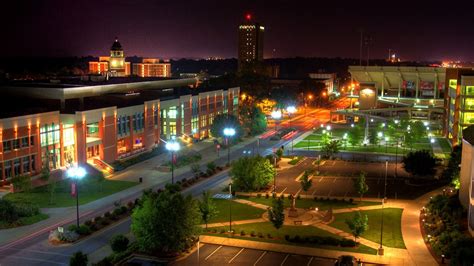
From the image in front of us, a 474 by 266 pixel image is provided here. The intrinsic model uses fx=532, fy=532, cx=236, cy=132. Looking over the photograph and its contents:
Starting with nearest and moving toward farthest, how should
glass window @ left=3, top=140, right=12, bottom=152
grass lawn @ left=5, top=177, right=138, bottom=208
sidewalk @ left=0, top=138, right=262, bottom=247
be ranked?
sidewalk @ left=0, top=138, right=262, bottom=247 < grass lawn @ left=5, top=177, right=138, bottom=208 < glass window @ left=3, top=140, right=12, bottom=152

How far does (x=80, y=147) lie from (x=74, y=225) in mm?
25224

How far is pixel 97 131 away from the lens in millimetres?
69625

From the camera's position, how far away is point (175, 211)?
3722 cm

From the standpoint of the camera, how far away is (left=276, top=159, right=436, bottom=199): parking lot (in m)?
57.8

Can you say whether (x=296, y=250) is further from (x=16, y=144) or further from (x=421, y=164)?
(x=16, y=144)

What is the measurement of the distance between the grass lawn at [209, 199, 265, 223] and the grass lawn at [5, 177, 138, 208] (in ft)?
41.5

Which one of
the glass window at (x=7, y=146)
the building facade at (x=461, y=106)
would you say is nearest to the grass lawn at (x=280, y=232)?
the glass window at (x=7, y=146)

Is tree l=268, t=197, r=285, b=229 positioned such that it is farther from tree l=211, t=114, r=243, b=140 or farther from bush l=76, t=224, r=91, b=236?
tree l=211, t=114, r=243, b=140

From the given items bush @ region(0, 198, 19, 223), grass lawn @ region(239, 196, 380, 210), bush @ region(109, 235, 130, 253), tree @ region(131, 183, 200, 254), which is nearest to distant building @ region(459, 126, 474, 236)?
grass lawn @ region(239, 196, 380, 210)

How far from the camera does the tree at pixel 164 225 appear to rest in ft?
122

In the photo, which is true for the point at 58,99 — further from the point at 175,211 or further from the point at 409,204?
the point at 409,204

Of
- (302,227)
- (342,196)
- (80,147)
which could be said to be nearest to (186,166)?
(80,147)

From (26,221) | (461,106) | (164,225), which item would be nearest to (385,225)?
(164,225)

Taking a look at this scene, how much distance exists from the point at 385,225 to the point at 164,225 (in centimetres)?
1988
